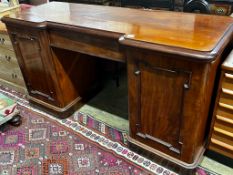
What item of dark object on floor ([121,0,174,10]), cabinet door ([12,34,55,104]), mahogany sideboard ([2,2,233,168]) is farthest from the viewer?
dark object on floor ([121,0,174,10])

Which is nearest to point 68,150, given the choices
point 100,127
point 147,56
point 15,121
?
point 100,127

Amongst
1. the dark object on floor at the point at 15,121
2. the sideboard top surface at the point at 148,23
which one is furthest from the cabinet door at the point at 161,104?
the dark object on floor at the point at 15,121

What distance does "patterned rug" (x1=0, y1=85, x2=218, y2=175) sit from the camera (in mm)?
1475

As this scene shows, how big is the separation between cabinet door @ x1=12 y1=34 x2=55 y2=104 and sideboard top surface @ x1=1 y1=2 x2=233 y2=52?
0.16 m

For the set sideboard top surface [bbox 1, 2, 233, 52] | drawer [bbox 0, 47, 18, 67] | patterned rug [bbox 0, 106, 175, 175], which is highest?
sideboard top surface [bbox 1, 2, 233, 52]

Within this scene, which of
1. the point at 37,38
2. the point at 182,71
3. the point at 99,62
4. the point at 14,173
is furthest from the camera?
the point at 99,62

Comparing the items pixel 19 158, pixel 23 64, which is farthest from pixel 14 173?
pixel 23 64

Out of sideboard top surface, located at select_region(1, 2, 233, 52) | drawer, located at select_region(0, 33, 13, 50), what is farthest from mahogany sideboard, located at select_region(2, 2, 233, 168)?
drawer, located at select_region(0, 33, 13, 50)

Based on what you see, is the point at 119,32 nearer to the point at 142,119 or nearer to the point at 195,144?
the point at 142,119

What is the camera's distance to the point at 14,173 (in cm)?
147

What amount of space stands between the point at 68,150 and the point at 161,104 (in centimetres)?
78

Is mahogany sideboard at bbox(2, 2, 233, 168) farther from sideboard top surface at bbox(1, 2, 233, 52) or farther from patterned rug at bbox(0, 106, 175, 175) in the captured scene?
patterned rug at bbox(0, 106, 175, 175)

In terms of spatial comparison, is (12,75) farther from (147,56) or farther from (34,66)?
(147,56)

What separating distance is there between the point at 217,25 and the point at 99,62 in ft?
3.71
